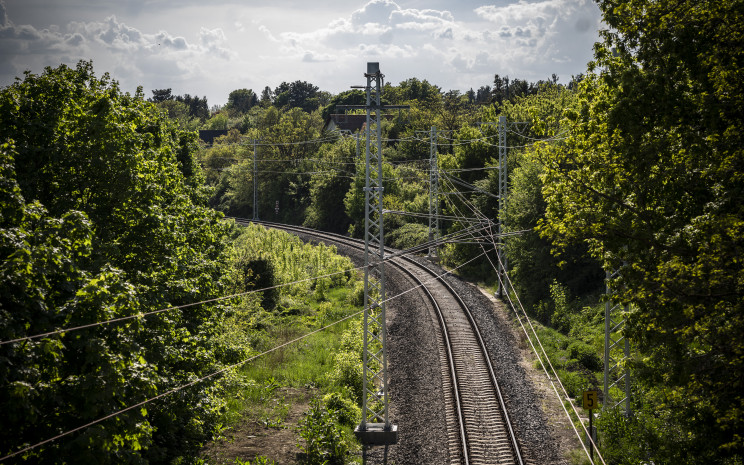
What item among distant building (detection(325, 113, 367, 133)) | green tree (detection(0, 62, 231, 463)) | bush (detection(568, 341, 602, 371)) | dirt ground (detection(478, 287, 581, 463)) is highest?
distant building (detection(325, 113, 367, 133))

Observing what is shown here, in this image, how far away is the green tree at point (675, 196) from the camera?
29.5 feet

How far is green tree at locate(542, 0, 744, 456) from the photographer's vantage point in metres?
9.00

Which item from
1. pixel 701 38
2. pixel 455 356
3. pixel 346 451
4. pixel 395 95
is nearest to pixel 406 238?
pixel 455 356

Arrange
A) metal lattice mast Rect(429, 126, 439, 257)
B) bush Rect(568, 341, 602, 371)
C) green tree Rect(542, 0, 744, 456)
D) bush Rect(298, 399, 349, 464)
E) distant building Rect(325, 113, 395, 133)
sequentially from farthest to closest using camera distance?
distant building Rect(325, 113, 395, 133) → metal lattice mast Rect(429, 126, 439, 257) → bush Rect(568, 341, 602, 371) → bush Rect(298, 399, 349, 464) → green tree Rect(542, 0, 744, 456)

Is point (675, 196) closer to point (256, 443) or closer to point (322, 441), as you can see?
point (322, 441)

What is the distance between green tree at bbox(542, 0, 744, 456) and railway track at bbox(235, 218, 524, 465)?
5.58 meters

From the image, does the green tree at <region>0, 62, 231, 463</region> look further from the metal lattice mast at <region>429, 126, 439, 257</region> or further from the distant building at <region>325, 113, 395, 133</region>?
the distant building at <region>325, 113, 395, 133</region>

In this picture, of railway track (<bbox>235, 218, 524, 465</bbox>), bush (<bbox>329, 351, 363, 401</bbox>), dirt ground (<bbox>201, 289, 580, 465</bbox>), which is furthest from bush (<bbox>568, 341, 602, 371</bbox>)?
bush (<bbox>329, 351, 363, 401</bbox>)

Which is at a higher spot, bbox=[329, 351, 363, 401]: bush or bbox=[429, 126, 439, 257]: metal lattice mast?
bbox=[429, 126, 439, 257]: metal lattice mast

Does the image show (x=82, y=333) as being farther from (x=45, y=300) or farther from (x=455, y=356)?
(x=455, y=356)

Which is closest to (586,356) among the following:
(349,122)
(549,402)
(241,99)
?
(549,402)

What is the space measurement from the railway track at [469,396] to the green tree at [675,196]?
5.58 meters

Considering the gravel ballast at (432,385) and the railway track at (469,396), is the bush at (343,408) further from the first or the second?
the railway track at (469,396)

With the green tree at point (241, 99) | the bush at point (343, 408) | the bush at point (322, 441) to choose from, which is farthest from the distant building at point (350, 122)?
the green tree at point (241, 99)
